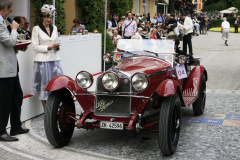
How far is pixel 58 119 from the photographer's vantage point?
4.89 metres

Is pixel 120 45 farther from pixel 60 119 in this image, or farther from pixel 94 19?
pixel 94 19

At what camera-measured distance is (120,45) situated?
20.4 ft

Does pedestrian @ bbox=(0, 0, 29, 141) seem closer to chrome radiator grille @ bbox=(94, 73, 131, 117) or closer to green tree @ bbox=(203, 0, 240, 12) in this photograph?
chrome radiator grille @ bbox=(94, 73, 131, 117)

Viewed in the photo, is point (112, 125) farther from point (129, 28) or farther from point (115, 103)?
point (129, 28)

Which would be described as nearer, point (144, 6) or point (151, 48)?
point (151, 48)

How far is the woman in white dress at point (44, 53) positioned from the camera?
6.15 m

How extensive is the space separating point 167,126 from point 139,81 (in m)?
0.70

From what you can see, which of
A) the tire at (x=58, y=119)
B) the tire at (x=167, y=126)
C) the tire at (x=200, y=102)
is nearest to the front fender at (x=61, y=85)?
the tire at (x=58, y=119)

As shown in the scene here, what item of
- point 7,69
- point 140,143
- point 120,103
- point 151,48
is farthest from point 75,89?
point 151,48

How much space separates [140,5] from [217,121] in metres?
24.8

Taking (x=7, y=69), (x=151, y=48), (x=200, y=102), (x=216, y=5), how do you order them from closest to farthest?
(x=7, y=69)
(x=151, y=48)
(x=200, y=102)
(x=216, y=5)

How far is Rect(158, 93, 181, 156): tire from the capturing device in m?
4.38

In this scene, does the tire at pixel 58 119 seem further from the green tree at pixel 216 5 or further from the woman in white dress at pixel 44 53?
the green tree at pixel 216 5

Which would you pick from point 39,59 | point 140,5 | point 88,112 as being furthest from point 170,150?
point 140,5
